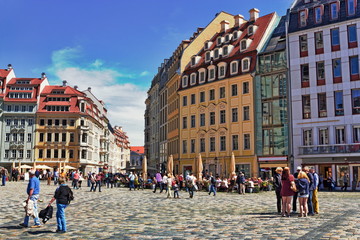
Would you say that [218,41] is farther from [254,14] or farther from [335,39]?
[335,39]

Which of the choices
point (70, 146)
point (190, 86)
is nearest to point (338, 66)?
point (190, 86)

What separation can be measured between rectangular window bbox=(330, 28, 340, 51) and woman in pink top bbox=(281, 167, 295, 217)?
28.2m

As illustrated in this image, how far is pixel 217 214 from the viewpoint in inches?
628

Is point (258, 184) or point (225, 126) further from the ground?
point (225, 126)

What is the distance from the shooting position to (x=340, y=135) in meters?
38.9

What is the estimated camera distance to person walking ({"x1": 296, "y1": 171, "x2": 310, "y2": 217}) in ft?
46.9

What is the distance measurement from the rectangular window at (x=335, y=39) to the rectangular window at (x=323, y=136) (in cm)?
731

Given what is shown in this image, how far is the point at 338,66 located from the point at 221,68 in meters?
13.5

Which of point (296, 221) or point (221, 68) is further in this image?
point (221, 68)

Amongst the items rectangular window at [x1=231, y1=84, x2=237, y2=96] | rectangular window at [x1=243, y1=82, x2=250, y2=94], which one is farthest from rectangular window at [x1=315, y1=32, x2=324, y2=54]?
rectangular window at [x1=231, y1=84, x2=237, y2=96]

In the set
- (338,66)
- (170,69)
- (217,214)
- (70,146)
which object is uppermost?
(170,69)

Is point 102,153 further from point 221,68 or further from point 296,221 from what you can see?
point 296,221

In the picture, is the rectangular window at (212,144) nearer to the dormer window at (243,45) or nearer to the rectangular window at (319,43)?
the dormer window at (243,45)

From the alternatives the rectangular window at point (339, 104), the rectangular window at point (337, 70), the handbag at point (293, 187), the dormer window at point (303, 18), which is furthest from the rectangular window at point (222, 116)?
the handbag at point (293, 187)
